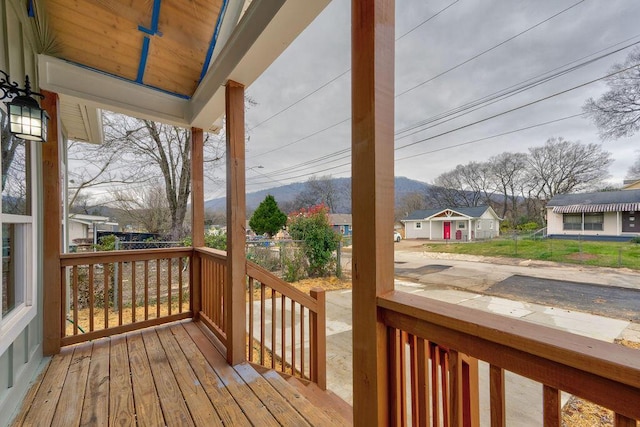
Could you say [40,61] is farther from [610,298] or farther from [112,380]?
[610,298]

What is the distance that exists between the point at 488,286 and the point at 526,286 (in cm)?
18

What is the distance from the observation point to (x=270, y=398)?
1830mm

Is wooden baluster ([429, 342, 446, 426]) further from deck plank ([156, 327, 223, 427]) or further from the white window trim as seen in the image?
the white window trim

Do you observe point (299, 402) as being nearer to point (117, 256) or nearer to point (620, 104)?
point (620, 104)

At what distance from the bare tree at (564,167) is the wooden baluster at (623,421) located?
0.88 meters

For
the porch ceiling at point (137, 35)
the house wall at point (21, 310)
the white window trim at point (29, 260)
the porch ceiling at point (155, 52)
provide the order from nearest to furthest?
the house wall at point (21, 310), the white window trim at point (29, 260), the porch ceiling at point (155, 52), the porch ceiling at point (137, 35)

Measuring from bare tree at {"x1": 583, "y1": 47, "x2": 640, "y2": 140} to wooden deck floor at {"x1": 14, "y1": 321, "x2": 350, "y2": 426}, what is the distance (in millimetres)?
1858

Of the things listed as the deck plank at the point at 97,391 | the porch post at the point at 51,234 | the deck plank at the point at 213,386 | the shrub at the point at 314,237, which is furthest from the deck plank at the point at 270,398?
the shrub at the point at 314,237

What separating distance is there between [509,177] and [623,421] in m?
1.04

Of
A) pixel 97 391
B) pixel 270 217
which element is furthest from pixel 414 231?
pixel 270 217

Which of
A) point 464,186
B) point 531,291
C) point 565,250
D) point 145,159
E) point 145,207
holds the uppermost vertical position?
point 145,159

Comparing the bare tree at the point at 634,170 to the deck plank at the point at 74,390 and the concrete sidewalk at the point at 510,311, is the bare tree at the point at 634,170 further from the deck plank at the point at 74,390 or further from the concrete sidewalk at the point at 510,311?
the deck plank at the point at 74,390

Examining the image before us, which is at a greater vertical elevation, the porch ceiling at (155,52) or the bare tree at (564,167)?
the porch ceiling at (155,52)

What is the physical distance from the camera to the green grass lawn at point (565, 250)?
1.04 metres
